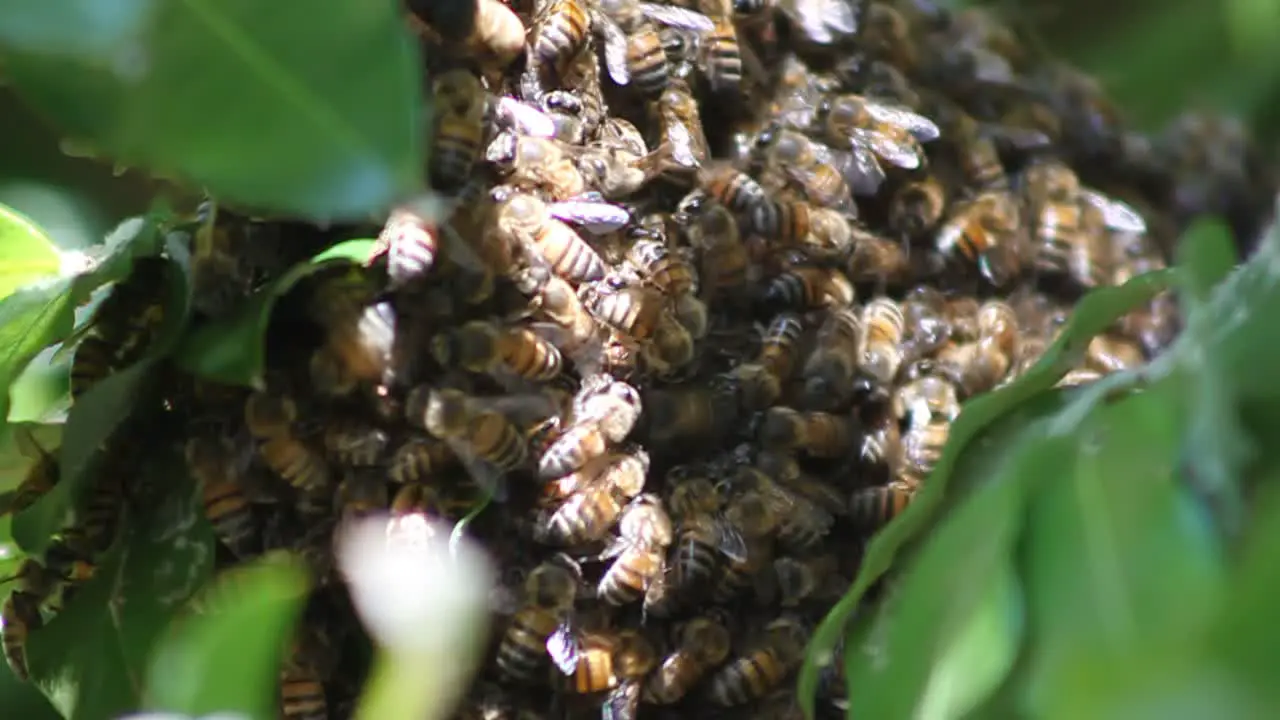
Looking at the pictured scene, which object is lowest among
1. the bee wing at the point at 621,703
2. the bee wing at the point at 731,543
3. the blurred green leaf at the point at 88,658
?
the blurred green leaf at the point at 88,658

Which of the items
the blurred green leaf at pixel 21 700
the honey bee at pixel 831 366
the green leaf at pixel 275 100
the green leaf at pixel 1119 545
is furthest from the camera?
the blurred green leaf at pixel 21 700

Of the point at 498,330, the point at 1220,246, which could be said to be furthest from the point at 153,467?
the point at 1220,246

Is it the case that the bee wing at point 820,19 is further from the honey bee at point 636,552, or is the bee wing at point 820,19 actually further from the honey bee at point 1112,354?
the honey bee at point 636,552

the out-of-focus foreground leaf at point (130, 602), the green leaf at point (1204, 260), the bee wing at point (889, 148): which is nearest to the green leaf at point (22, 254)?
the out-of-focus foreground leaf at point (130, 602)

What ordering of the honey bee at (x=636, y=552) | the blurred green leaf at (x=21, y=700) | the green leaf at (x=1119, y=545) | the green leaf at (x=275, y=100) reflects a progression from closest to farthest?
1. the green leaf at (x=275, y=100)
2. the green leaf at (x=1119, y=545)
3. the honey bee at (x=636, y=552)
4. the blurred green leaf at (x=21, y=700)

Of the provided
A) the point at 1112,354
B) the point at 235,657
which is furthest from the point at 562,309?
the point at 1112,354

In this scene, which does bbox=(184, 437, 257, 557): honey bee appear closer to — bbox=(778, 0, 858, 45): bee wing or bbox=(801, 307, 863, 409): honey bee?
bbox=(801, 307, 863, 409): honey bee
